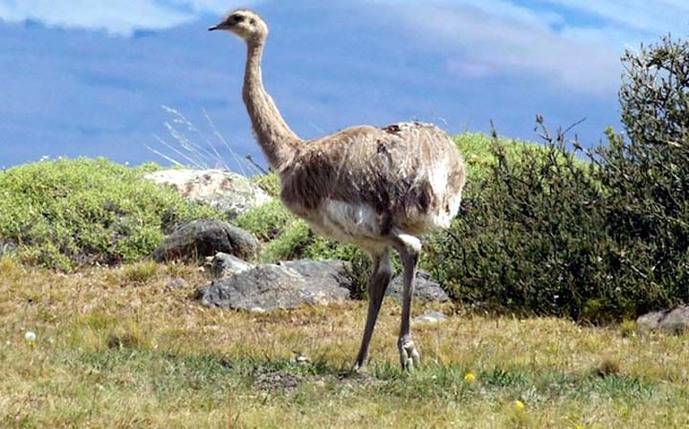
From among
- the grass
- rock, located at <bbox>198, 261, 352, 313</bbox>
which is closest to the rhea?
the grass

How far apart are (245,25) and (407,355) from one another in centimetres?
299

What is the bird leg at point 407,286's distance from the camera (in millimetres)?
9094

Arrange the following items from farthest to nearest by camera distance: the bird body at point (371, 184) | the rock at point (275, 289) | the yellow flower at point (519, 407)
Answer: the rock at point (275, 289)
the bird body at point (371, 184)
the yellow flower at point (519, 407)

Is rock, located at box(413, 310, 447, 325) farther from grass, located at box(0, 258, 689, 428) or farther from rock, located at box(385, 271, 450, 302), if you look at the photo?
rock, located at box(385, 271, 450, 302)

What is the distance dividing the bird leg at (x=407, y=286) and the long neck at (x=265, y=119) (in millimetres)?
1076

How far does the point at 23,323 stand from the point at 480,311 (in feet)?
14.0

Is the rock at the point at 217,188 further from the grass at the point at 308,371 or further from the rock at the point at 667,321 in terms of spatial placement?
the rock at the point at 667,321

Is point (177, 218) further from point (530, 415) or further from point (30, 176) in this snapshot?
point (530, 415)

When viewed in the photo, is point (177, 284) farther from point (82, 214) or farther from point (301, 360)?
point (301, 360)

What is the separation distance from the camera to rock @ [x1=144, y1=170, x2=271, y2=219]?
1812 cm

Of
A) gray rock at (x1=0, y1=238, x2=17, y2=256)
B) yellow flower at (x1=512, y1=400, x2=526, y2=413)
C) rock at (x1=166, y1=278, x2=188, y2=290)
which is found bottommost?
gray rock at (x1=0, y1=238, x2=17, y2=256)

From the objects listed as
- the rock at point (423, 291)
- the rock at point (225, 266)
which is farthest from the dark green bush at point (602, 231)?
the rock at point (225, 266)

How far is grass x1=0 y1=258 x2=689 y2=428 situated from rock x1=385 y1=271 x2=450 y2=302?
342 millimetres

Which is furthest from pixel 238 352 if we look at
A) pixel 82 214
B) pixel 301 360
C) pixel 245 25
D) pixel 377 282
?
pixel 82 214
